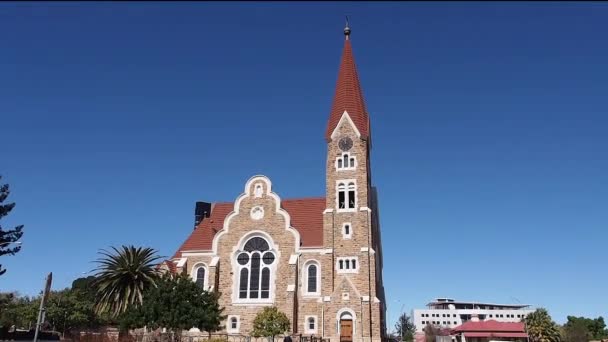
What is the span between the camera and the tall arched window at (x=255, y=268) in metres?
43.8

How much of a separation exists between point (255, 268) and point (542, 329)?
130ft

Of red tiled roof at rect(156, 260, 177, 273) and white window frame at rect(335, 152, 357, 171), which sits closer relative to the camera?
white window frame at rect(335, 152, 357, 171)

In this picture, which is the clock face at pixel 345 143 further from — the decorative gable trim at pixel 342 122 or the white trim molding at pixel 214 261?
the white trim molding at pixel 214 261

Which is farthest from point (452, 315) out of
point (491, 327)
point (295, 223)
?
point (295, 223)

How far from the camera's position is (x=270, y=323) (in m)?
38.3

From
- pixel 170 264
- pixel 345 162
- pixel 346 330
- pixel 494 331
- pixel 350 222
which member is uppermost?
pixel 345 162

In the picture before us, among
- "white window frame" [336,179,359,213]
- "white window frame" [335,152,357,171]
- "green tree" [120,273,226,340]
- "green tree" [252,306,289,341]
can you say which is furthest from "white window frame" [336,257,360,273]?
"green tree" [120,273,226,340]

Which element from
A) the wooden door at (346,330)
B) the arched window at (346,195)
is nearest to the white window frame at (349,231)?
the arched window at (346,195)

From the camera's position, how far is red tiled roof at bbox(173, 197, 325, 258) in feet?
149

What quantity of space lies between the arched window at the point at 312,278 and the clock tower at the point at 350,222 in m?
0.86

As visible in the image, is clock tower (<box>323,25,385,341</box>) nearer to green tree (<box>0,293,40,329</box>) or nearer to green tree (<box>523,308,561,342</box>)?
green tree (<box>523,308,561,342</box>)

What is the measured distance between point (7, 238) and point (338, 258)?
26.8m

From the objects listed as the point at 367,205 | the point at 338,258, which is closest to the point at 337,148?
the point at 367,205

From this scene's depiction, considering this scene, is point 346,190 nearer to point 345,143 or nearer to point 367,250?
point 345,143
